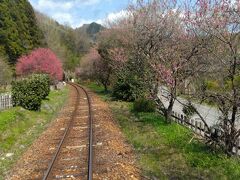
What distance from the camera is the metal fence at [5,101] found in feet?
78.5

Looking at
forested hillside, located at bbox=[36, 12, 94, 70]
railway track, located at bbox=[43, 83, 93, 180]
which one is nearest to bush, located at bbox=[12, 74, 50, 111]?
railway track, located at bbox=[43, 83, 93, 180]

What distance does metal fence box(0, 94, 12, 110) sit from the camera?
2393 centimetres

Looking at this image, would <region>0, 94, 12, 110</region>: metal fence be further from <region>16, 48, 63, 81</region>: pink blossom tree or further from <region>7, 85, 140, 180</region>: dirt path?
<region>16, 48, 63, 81</region>: pink blossom tree

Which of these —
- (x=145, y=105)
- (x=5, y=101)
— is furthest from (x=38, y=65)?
(x=145, y=105)

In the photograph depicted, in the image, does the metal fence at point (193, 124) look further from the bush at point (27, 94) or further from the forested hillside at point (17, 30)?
the forested hillside at point (17, 30)

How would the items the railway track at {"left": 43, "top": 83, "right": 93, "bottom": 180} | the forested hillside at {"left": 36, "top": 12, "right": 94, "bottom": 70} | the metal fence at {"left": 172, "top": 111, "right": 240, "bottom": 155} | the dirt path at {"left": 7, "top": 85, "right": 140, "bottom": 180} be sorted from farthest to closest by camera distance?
the forested hillside at {"left": 36, "top": 12, "right": 94, "bottom": 70} < the metal fence at {"left": 172, "top": 111, "right": 240, "bottom": 155} < the dirt path at {"left": 7, "top": 85, "right": 140, "bottom": 180} < the railway track at {"left": 43, "top": 83, "right": 93, "bottom": 180}

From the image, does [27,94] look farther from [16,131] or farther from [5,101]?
[16,131]

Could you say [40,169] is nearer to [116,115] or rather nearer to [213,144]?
[213,144]

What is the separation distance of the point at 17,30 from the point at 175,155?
2111 inches

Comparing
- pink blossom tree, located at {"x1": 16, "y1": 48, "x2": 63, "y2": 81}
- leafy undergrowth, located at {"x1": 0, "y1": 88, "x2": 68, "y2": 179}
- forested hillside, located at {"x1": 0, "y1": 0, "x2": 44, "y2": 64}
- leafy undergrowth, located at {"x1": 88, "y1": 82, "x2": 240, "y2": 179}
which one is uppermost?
forested hillside, located at {"x1": 0, "y1": 0, "x2": 44, "y2": 64}

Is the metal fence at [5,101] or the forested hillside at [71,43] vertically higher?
the forested hillside at [71,43]

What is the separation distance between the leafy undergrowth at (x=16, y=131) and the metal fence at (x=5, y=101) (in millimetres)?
1602

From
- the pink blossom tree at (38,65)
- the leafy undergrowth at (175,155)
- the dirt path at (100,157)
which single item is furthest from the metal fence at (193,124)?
the pink blossom tree at (38,65)

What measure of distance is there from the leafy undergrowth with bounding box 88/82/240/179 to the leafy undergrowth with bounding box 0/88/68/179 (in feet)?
15.2
